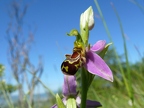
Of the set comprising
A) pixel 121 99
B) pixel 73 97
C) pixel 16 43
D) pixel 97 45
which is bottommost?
pixel 121 99

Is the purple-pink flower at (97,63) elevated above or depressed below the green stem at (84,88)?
above

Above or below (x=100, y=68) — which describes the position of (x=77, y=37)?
above

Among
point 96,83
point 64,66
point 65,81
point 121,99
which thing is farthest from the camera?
point 96,83

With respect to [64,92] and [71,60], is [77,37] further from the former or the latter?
[64,92]

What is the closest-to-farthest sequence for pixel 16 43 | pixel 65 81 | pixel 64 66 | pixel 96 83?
pixel 64 66 → pixel 65 81 → pixel 96 83 → pixel 16 43

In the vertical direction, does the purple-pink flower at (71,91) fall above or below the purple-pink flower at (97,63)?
below

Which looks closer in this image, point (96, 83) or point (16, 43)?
point (96, 83)

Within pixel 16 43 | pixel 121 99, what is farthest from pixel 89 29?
pixel 16 43

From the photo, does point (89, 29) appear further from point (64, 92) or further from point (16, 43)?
point (16, 43)
